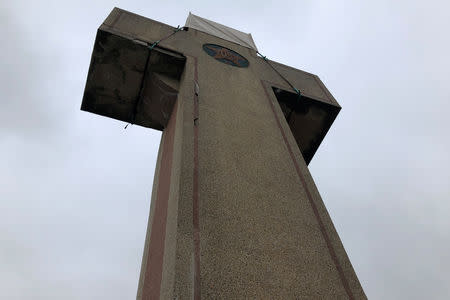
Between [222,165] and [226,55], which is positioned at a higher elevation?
[226,55]

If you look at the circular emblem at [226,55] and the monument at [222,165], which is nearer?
the monument at [222,165]

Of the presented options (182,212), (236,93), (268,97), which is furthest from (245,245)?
(268,97)

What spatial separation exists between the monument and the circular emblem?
33 millimetres

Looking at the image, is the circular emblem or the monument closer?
the monument

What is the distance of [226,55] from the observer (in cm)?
551

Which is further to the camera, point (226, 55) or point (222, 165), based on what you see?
point (226, 55)

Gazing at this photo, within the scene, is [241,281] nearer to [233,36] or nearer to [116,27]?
[116,27]

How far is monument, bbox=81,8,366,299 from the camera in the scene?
2158 mm

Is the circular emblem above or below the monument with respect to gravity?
above

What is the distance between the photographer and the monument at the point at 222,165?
216cm

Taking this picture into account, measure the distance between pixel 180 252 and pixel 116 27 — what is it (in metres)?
3.80

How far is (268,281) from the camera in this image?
83.8 inches

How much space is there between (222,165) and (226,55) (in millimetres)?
3002

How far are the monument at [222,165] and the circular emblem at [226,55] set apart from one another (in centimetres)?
3
